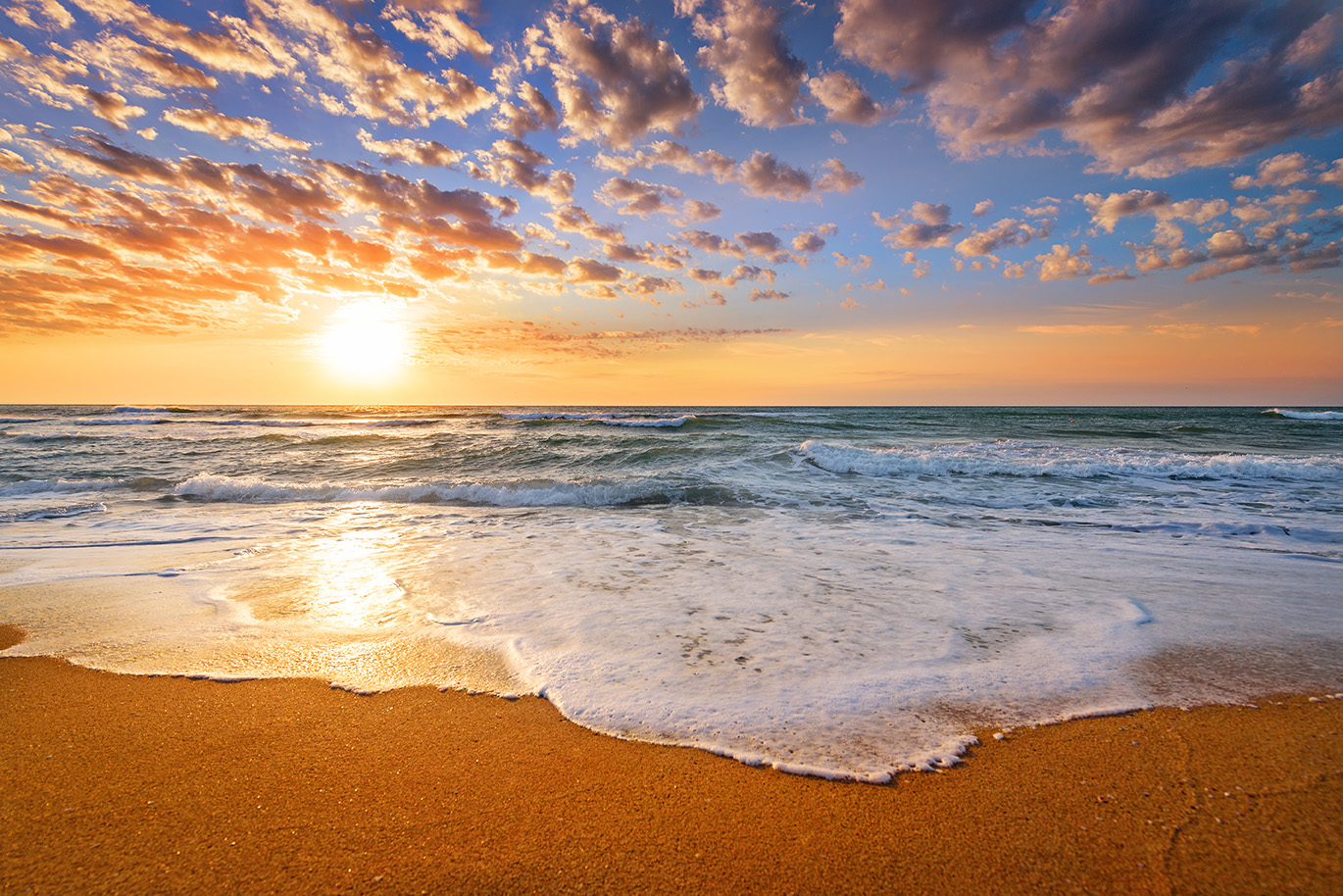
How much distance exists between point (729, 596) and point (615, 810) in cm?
248

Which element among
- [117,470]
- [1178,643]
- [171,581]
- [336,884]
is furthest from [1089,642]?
[117,470]

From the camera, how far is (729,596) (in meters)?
4.22

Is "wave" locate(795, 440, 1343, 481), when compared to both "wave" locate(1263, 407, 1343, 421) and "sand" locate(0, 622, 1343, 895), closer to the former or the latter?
"sand" locate(0, 622, 1343, 895)

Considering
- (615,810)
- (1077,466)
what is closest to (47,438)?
(615,810)

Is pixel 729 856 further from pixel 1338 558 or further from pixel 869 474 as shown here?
pixel 869 474

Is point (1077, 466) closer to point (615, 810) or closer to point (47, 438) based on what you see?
point (615, 810)

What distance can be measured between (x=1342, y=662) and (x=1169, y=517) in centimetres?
546

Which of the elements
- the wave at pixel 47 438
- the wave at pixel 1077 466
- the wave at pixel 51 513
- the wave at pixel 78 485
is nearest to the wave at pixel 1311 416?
the wave at pixel 1077 466

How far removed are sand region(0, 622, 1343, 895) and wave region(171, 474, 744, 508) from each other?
6.85 meters

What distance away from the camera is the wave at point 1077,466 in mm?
11594

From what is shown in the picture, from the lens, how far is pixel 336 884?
1550 millimetres

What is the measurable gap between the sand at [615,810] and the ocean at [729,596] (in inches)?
8.2

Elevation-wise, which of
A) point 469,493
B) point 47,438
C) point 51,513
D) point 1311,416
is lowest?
point 1311,416

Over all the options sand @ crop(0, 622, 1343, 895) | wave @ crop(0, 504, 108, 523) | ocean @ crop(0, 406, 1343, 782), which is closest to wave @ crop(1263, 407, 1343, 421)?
ocean @ crop(0, 406, 1343, 782)
